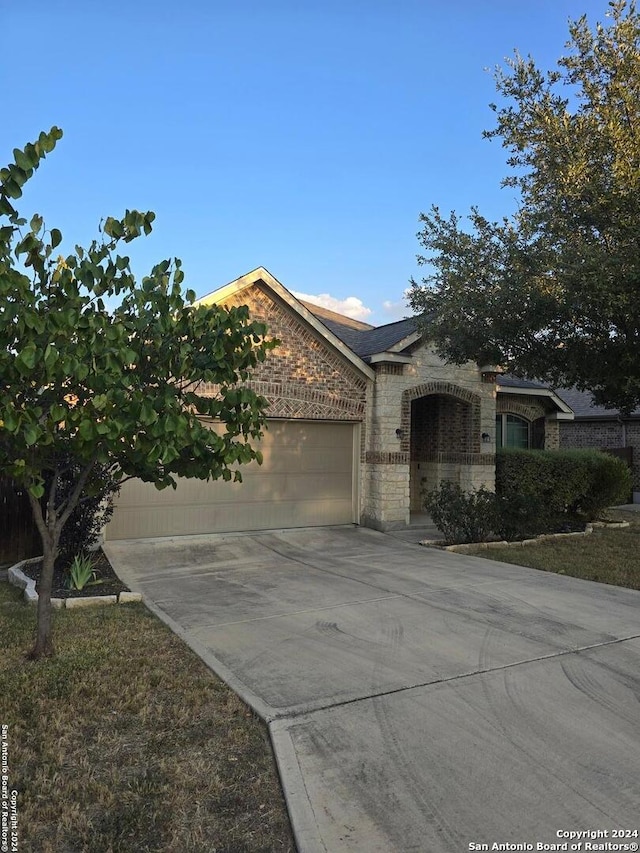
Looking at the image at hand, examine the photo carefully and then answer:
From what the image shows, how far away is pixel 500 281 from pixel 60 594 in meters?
7.89

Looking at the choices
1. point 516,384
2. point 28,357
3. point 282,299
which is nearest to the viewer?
point 28,357

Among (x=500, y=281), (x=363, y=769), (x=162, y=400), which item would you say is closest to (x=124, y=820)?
(x=363, y=769)

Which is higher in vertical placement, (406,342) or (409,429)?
(406,342)

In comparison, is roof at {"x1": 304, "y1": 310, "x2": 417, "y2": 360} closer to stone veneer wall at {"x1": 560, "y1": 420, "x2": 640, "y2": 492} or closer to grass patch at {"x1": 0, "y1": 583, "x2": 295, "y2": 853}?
grass patch at {"x1": 0, "y1": 583, "x2": 295, "y2": 853}

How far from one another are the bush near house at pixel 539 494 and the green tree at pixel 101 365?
23.3 ft

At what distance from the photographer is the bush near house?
11.2 metres

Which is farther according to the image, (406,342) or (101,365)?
(406,342)

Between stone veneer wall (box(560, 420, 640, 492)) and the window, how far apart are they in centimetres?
510

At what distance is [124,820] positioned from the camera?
2.96 m

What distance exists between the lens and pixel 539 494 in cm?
1397

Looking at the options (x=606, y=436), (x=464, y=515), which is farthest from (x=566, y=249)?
(x=606, y=436)

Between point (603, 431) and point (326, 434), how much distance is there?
15320mm

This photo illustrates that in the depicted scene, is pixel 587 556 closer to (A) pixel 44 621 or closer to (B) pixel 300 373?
(B) pixel 300 373

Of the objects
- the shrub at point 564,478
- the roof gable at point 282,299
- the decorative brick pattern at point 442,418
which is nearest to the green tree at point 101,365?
the roof gable at point 282,299
